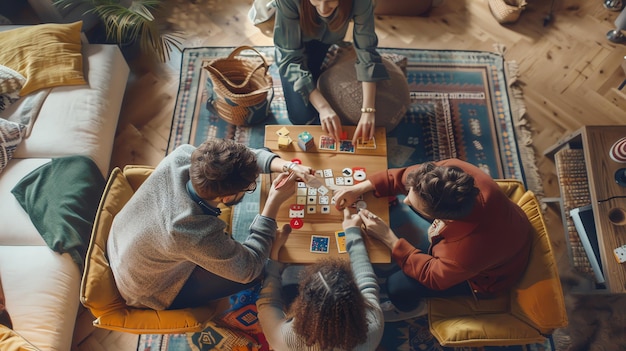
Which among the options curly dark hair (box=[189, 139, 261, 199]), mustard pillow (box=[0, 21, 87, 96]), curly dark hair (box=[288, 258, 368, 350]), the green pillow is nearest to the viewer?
curly dark hair (box=[288, 258, 368, 350])

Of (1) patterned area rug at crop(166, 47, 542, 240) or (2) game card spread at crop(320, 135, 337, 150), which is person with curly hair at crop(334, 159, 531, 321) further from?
(1) patterned area rug at crop(166, 47, 542, 240)

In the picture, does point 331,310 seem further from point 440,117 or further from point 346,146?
point 440,117

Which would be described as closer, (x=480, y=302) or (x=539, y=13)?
(x=480, y=302)

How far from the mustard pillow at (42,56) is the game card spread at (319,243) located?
194 cm

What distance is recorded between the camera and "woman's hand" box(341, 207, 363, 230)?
6.79ft

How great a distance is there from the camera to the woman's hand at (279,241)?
6.79ft

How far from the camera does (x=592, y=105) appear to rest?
10.5 ft

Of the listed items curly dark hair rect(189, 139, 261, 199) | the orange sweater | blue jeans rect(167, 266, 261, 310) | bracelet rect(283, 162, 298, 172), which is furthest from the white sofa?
the orange sweater

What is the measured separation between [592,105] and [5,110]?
13.5 ft

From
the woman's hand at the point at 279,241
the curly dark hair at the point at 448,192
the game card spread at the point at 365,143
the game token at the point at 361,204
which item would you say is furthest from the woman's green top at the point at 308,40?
the curly dark hair at the point at 448,192

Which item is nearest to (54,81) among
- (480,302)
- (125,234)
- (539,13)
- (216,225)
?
(125,234)

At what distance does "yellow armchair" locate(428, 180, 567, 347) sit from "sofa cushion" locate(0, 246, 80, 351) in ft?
6.19

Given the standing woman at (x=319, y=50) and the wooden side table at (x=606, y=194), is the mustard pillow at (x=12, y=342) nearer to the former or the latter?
the standing woman at (x=319, y=50)

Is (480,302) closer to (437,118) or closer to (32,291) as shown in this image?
(437,118)
